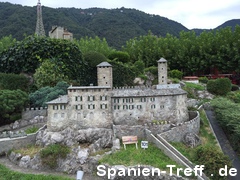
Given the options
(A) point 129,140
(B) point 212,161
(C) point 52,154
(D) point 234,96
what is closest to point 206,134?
(B) point 212,161

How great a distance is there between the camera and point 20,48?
60.2m

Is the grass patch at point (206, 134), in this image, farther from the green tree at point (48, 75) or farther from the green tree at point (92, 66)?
the green tree at point (48, 75)

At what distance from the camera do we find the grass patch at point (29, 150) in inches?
1546

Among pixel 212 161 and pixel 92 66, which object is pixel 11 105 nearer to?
pixel 92 66

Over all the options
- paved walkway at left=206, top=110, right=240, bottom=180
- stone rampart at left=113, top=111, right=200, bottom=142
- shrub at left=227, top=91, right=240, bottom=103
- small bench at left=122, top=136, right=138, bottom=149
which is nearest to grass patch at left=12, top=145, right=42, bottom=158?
stone rampart at left=113, top=111, right=200, bottom=142

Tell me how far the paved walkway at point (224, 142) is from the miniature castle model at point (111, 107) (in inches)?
224

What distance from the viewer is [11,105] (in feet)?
146

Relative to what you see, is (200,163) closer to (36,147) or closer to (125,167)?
(125,167)

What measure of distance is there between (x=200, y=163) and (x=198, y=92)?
27363mm

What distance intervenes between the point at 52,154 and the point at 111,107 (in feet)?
37.7

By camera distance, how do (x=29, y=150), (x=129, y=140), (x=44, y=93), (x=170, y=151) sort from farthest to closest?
1. (x=44, y=93)
2. (x=29, y=150)
3. (x=129, y=140)
4. (x=170, y=151)

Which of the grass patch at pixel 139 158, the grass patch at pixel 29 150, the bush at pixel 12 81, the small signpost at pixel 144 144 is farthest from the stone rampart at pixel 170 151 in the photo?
the bush at pixel 12 81

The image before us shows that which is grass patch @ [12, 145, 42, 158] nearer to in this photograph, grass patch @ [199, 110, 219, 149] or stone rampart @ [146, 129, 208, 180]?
stone rampart @ [146, 129, 208, 180]

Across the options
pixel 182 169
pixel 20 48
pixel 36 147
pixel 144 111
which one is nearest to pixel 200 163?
pixel 182 169
